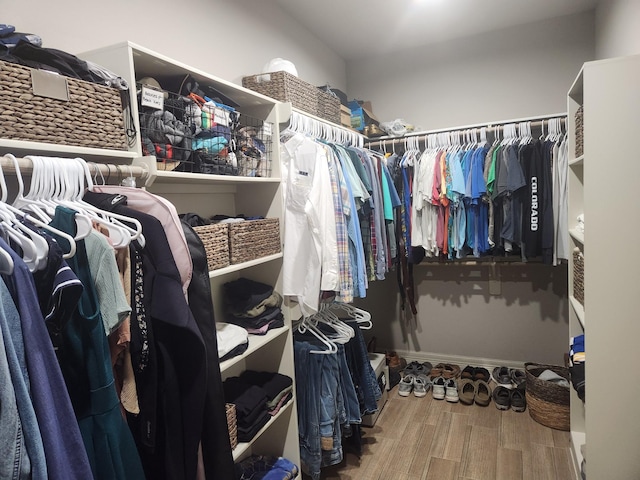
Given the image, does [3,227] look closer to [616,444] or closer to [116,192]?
[116,192]

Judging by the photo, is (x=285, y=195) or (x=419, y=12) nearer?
(x=285, y=195)

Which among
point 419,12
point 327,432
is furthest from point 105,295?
point 419,12

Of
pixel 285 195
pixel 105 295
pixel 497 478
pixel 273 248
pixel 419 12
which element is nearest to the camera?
pixel 105 295

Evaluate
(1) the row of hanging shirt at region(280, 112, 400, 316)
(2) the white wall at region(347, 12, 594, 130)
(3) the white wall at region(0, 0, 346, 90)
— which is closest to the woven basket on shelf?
(1) the row of hanging shirt at region(280, 112, 400, 316)

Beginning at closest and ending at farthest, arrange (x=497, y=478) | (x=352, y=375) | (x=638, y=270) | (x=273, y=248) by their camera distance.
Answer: (x=638, y=270)
(x=273, y=248)
(x=497, y=478)
(x=352, y=375)

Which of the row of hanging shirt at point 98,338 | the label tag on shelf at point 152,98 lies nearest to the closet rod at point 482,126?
the label tag on shelf at point 152,98

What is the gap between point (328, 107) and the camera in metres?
2.67

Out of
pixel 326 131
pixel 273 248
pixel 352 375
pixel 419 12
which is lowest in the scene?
pixel 352 375

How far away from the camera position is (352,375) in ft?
7.92

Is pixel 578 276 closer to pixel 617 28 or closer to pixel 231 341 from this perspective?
pixel 617 28

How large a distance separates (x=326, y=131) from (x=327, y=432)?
1642 millimetres

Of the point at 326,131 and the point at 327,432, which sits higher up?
the point at 326,131

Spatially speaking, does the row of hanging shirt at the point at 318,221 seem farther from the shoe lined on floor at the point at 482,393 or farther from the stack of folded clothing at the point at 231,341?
the shoe lined on floor at the point at 482,393

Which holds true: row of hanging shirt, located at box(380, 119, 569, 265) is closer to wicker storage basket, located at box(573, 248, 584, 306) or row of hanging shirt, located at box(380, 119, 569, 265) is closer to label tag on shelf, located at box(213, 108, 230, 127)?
wicker storage basket, located at box(573, 248, 584, 306)
